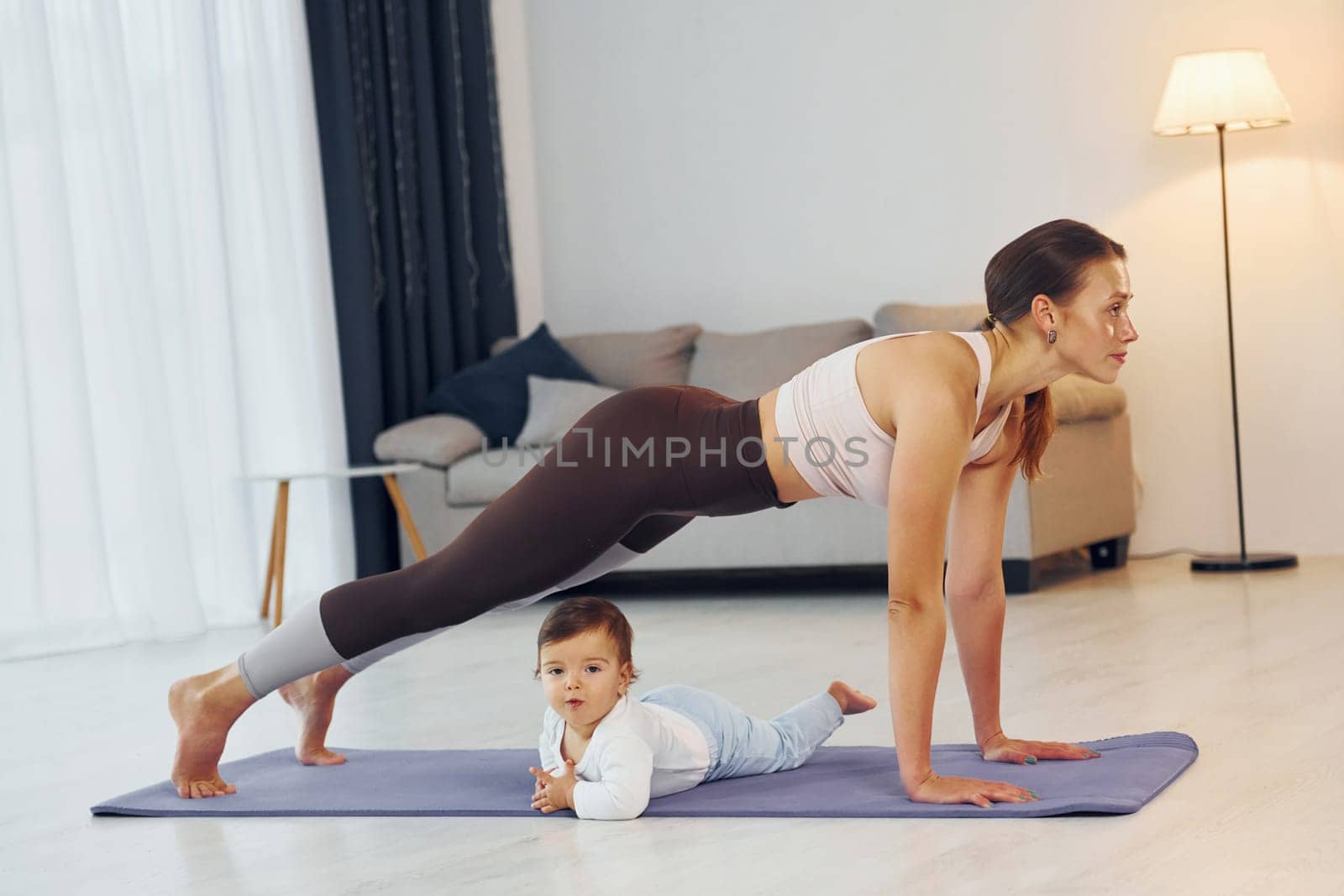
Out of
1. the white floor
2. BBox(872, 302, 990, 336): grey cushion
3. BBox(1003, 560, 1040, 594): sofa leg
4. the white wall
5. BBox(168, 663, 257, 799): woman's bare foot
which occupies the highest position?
the white wall

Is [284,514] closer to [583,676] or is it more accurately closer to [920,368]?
[583,676]

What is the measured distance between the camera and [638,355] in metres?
5.30

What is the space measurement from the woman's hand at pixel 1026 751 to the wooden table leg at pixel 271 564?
2.74 metres

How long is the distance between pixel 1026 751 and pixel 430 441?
291 centimetres

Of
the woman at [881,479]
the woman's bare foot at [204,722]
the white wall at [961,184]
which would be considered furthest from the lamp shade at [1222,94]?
the woman's bare foot at [204,722]

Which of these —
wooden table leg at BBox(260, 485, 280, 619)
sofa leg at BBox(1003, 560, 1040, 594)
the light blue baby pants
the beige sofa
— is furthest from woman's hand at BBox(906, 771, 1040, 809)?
wooden table leg at BBox(260, 485, 280, 619)

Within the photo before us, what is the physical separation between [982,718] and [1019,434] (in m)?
0.42

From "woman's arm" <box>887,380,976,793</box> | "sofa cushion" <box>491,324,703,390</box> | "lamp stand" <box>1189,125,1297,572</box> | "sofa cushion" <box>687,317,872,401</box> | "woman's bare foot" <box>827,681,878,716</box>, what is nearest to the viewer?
"woman's arm" <box>887,380,976,793</box>

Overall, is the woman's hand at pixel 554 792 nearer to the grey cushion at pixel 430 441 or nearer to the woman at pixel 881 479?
the woman at pixel 881 479

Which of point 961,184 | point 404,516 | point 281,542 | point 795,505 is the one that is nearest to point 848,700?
point 795,505

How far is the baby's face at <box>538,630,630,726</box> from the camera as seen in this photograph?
2.12 m

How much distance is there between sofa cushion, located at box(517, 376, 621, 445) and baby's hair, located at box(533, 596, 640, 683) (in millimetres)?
2675

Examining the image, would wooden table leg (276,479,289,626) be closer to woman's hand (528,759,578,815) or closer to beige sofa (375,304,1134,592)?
beige sofa (375,304,1134,592)

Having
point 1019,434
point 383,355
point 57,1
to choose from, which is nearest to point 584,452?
point 1019,434
